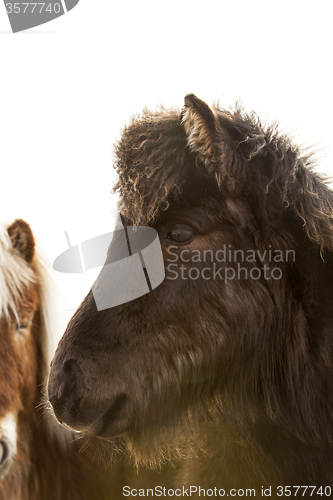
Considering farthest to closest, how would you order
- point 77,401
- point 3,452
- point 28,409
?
point 28,409 < point 3,452 < point 77,401

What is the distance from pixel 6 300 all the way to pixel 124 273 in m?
0.75

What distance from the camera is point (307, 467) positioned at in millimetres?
1122

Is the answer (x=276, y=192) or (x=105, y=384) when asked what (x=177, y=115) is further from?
(x=105, y=384)

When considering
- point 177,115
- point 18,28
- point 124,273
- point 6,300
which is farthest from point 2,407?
point 18,28

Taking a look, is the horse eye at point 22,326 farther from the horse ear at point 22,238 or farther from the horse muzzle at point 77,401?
the horse muzzle at point 77,401

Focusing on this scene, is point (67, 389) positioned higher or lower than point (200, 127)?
lower

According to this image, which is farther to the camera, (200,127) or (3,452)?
(3,452)

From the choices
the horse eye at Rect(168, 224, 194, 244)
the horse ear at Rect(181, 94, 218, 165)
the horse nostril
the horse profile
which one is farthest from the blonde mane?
the horse ear at Rect(181, 94, 218, 165)

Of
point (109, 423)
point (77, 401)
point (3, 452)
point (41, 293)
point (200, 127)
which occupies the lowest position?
point (3, 452)

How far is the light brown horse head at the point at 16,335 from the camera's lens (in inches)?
57.3

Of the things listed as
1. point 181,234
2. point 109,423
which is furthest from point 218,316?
point 109,423

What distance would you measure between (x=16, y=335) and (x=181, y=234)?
3.07ft

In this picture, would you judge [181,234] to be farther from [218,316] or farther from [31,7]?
[31,7]

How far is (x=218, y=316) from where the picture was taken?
3.35ft
